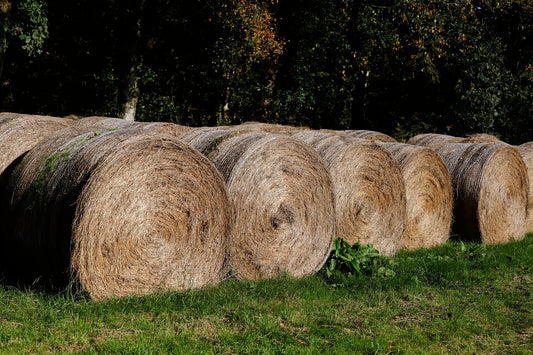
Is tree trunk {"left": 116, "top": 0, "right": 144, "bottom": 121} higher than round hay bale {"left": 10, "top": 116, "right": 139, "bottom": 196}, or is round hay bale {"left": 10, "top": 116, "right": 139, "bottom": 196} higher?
tree trunk {"left": 116, "top": 0, "right": 144, "bottom": 121}

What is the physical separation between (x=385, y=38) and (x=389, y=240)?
13.0 m

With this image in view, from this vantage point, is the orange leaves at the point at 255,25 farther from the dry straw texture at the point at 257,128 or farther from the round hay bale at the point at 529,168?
the round hay bale at the point at 529,168

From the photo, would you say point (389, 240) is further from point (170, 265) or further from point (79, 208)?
point (79, 208)

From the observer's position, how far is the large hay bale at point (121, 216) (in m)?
5.55

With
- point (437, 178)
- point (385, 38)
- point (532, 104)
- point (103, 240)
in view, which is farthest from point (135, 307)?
point (532, 104)

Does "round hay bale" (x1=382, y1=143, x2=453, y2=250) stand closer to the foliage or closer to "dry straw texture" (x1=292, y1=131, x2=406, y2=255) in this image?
"dry straw texture" (x1=292, y1=131, x2=406, y2=255)

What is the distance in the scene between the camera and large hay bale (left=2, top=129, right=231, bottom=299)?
219 inches

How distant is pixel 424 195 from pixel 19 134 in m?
7.04

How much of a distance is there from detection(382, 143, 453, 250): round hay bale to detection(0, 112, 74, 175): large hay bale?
581 centimetres

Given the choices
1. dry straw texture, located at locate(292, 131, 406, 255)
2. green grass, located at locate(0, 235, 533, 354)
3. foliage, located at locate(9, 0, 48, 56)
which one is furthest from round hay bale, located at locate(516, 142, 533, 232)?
foliage, located at locate(9, 0, 48, 56)

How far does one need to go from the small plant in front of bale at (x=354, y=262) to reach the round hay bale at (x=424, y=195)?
1993mm

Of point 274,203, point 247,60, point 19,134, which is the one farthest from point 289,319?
point 247,60

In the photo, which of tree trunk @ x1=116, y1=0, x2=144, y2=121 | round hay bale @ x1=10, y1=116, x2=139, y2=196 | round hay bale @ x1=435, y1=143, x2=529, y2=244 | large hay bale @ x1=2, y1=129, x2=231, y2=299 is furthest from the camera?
tree trunk @ x1=116, y1=0, x2=144, y2=121

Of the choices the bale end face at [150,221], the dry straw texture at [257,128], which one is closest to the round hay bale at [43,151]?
the bale end face at [150,221]
